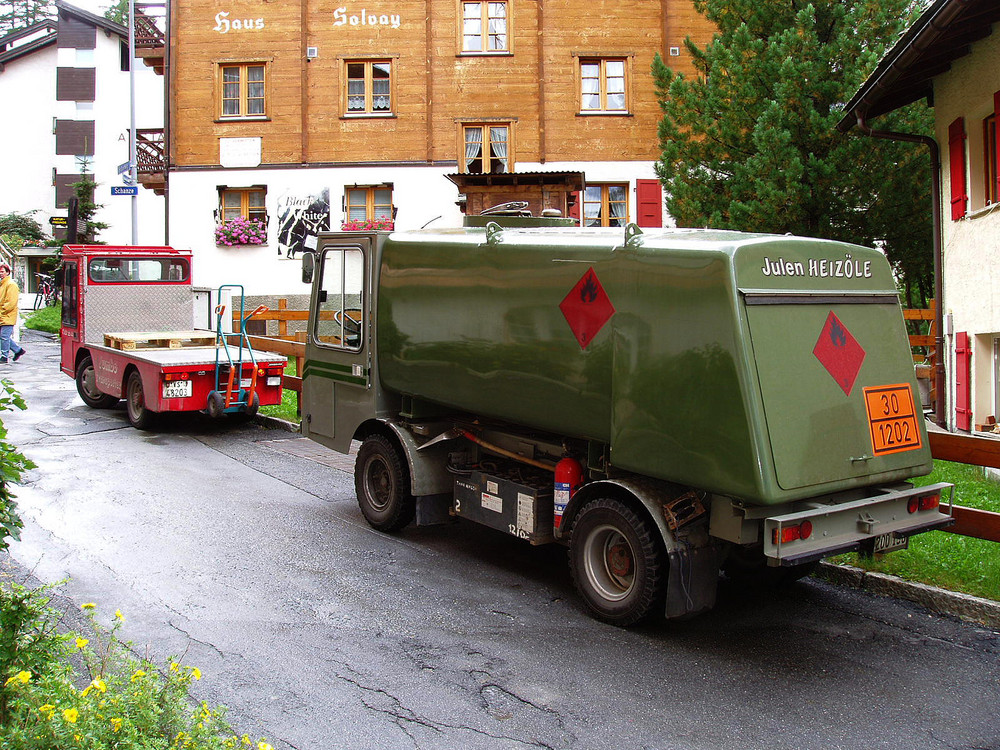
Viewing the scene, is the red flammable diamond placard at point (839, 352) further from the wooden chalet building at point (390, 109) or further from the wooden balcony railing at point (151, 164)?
the wooden balcony railing at point (151, 164)

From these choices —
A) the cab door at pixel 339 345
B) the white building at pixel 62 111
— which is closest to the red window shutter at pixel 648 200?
the cab door at pixel 339 345

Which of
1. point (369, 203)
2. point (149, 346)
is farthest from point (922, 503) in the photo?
point (369, 203)

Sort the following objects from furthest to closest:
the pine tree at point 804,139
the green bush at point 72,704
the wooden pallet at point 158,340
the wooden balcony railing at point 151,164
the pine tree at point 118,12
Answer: the pine tree at point 118,12, the wooden balcony railing at point 151,164, the wooden pallet at point 158,340, the pine tree at point 804,139, the green bush at point 72,704

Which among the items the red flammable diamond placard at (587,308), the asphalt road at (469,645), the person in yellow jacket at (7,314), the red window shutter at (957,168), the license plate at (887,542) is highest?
the red window shutter at (957,168)

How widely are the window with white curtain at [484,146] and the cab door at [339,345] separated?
17394 millimetres

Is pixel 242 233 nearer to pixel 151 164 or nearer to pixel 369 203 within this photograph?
pixel 369 203

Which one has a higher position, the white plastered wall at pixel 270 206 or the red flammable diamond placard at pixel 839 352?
the white plastered wall at pixel 270 206

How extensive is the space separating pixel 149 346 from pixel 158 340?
0.73 feet

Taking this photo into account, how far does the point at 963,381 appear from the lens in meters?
10.9

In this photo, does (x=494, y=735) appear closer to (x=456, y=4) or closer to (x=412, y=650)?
(x=412, y=650)

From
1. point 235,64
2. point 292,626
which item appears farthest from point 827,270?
point 235,64

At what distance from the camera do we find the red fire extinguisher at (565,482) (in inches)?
254

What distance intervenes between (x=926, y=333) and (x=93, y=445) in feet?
44.5

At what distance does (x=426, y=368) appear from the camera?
751cm
